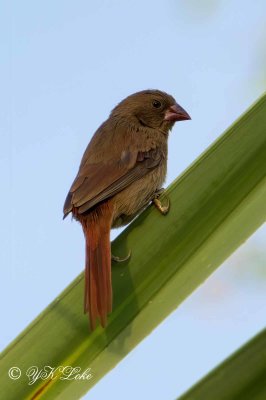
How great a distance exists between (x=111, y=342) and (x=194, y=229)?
17.5 inches

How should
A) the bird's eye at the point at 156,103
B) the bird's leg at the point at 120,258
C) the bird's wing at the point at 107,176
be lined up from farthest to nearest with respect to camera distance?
the bird's eye at the point at 156,103, the bird's wing at the point at 107,176, the bird's leg at the point at 120,258

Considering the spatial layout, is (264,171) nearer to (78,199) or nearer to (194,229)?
(194,229)

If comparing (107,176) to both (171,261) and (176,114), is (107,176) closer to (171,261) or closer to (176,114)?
(176,114)

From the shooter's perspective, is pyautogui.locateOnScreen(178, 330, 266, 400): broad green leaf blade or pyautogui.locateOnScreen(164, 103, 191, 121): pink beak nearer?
pyautogui.locateOnScreen(178, 330, 266, 400): broad green leaf blade

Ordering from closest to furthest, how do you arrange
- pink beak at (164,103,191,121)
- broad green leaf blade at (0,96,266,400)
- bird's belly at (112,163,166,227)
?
broad green leaf blade at (0,96,266,400) → bird's belly at (112,163,166,227) → pink beak at (164,103,191,121)

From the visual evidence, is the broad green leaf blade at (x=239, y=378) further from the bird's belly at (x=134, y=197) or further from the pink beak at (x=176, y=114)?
the pink beak at (x=176, y=114)

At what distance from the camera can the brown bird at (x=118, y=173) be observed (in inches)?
121

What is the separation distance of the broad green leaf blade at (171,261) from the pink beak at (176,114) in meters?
2.65

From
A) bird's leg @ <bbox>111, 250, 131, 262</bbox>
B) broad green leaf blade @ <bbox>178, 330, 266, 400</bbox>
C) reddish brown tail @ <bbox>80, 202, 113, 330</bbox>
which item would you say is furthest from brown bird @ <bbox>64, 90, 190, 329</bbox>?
broad green leaf blade @ <bbox>178, 330, 266, 400</bbox>

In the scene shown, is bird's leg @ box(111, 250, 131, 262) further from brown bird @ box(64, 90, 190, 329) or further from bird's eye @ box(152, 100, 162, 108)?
bird's eye @ box(152, 100, 162, 108)

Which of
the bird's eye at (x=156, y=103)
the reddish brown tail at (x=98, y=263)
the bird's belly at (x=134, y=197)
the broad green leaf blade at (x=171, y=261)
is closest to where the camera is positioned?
the broad green leaf blade at (x=171, y=261)

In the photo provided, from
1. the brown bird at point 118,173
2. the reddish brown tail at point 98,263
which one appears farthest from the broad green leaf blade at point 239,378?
the brown bird at point 118,173

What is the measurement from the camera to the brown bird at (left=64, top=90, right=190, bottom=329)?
3.09 meters

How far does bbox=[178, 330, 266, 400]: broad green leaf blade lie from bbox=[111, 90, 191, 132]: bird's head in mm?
3391
